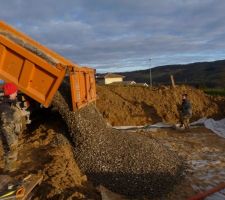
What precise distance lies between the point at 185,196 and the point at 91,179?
206cm

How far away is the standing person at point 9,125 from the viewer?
22.7 ft

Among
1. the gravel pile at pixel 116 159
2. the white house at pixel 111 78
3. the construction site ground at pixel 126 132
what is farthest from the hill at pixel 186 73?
the gravel pile at pixel 116 159

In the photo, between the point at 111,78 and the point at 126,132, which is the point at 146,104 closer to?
the point at 126,132

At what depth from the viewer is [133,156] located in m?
9.39

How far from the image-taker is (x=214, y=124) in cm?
1741

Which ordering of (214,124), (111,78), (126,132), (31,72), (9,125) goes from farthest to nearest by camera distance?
(111,78) < (214,124) < (126,132) < (31,72) < (9,125)

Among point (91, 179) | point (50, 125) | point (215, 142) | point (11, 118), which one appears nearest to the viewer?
point (11, 118)

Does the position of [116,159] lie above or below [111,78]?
below

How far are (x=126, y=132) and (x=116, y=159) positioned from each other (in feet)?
8.14

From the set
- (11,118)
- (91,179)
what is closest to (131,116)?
(91,179)

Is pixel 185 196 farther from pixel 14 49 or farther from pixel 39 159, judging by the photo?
pixel 14 49

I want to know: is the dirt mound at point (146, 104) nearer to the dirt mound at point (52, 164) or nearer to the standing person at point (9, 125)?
the dirt mound at point (52, 164)

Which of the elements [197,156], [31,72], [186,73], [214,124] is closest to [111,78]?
[186,73]

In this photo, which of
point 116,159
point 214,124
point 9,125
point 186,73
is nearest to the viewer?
point 9,125
